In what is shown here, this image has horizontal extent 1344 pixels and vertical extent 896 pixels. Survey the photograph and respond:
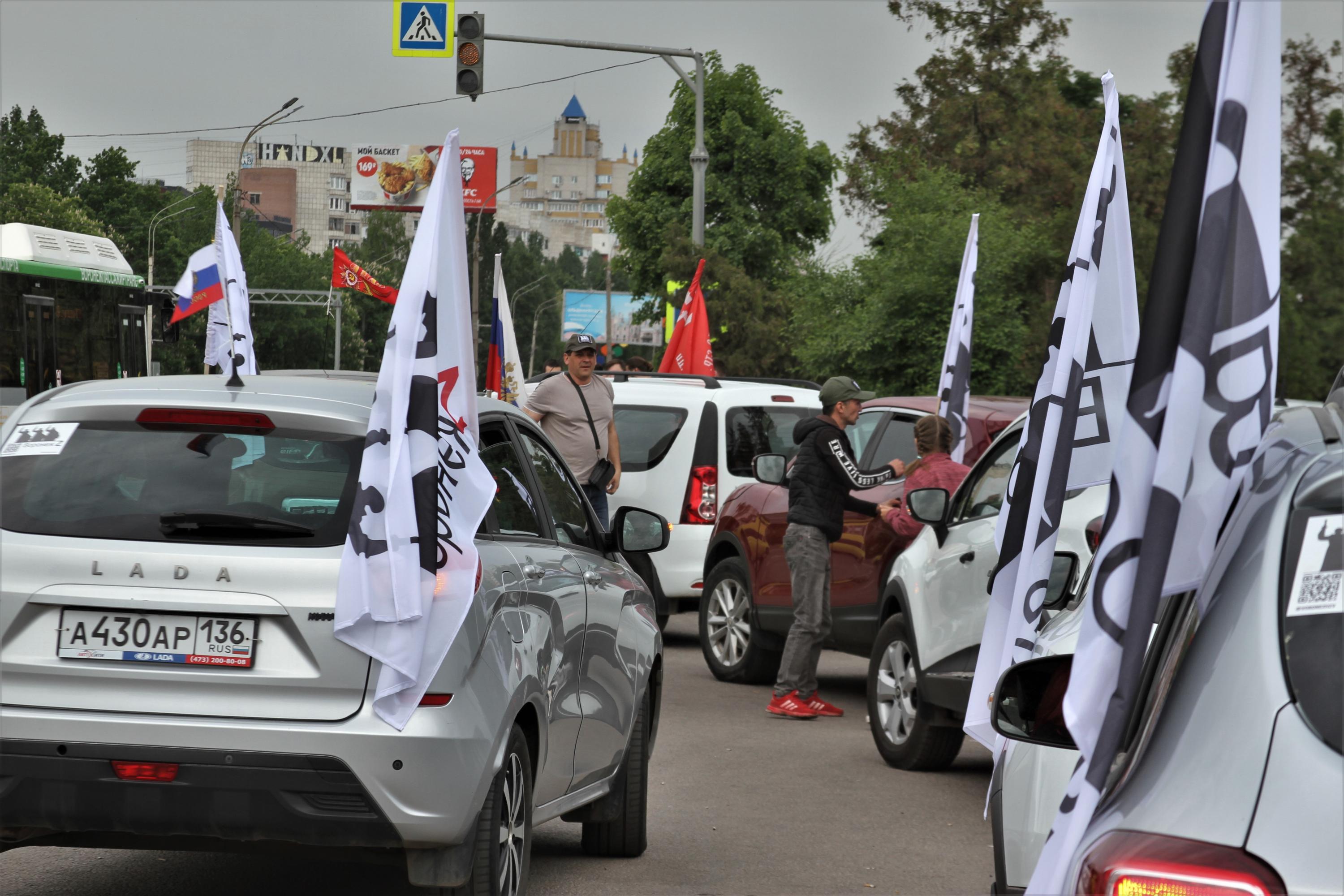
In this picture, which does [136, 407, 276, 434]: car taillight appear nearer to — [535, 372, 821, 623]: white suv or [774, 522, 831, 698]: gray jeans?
[774, 522, 831, 698]: gray jeans

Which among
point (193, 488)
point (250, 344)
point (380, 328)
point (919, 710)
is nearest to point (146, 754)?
point (193, 488)

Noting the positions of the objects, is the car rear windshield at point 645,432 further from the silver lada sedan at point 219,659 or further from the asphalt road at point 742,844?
the silver lada sedan at point 219,659

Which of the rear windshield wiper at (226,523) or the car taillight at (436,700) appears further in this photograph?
the rear windshield wiper at (226,523)

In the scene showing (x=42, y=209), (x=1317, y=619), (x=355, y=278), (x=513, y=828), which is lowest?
(x=513, y=828)

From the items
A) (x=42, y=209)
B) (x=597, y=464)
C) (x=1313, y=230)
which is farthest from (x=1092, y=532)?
(x=42, y=209)

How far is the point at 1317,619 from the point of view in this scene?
2158mm

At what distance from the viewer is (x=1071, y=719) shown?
248 cm

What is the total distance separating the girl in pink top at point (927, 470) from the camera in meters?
9.28

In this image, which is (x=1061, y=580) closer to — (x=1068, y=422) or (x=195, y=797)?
(x=1068, y=422)

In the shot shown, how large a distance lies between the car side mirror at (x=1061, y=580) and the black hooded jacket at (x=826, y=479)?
9.32 feet

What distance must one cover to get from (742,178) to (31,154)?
31.0 meters

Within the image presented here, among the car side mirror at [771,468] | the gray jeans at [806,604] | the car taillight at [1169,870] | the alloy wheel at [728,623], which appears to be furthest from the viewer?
the alloy wheel at [728,623]

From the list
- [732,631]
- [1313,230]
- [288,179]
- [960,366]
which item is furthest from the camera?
[288,179]

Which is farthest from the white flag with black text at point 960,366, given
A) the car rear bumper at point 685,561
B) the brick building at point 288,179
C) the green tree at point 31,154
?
the brick building at point 288,179
